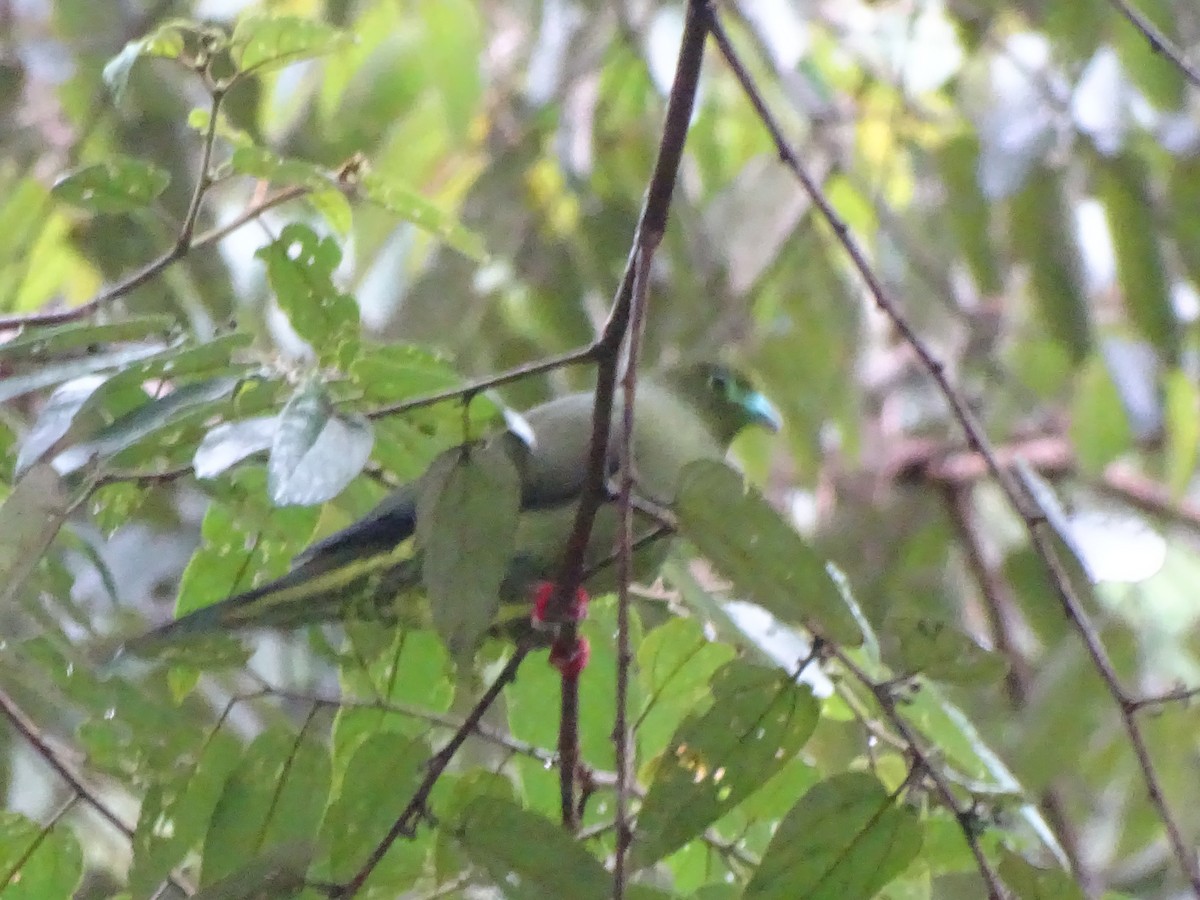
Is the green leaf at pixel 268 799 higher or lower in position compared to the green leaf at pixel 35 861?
lower

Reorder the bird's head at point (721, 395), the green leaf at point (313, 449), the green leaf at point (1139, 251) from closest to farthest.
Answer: the green leaf at point (313, 449), the green leaf at point (1139, 251), the bird's head at point (721, 395)

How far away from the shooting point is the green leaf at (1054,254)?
284 centimetres

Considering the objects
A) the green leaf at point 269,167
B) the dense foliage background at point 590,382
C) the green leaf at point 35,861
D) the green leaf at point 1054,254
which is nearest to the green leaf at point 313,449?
the dense foliage background at point 590,382

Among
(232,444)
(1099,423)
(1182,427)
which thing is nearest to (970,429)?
(232,444)

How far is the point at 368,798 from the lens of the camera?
1.44m

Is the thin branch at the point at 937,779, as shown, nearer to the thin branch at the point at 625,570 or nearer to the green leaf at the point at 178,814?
the thin branch at the point at 625,570

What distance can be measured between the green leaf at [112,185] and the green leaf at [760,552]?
791mm

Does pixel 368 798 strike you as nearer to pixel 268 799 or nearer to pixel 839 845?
pixel 268 799

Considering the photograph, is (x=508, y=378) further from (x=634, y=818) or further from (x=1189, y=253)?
(x=1189, y=253)

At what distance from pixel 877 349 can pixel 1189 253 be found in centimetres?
192

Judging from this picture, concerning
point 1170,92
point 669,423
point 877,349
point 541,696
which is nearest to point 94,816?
point 541,696

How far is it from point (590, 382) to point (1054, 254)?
3.47 feet

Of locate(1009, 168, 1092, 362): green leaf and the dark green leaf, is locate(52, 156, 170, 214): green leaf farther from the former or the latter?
locate(1009, 168, 1092, 362): green leaf

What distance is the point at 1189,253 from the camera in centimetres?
279
